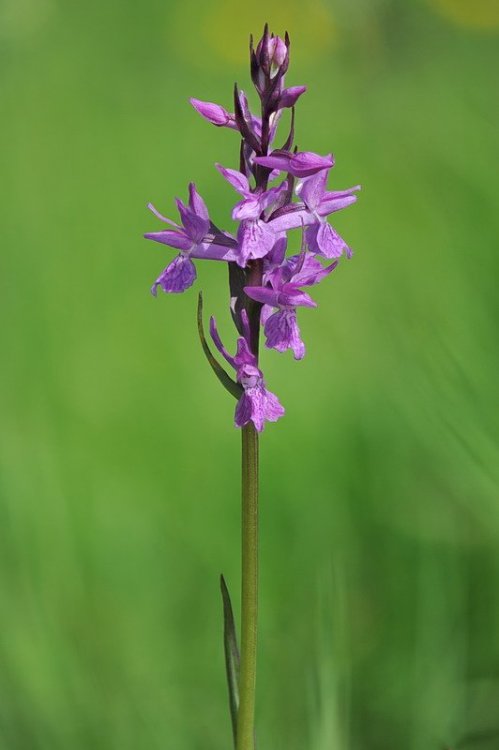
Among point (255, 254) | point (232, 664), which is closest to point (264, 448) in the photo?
point (232, 664)

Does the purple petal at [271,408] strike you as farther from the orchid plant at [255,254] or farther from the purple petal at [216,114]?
the purple petal at [216,114]

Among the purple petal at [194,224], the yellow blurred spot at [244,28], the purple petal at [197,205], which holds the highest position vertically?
→ the yellow blurred spot at [244,28]

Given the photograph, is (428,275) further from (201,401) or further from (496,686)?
(496,686)

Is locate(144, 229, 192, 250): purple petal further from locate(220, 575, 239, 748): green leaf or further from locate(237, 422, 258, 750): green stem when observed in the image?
locate(220, 575, 239, 748): green leaf

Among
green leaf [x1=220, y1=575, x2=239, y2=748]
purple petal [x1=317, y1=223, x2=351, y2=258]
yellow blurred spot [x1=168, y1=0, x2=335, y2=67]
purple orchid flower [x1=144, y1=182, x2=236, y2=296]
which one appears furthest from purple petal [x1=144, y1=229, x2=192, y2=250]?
yellow blurred spot [x1=168, y1=0, x2=335, y2=67]

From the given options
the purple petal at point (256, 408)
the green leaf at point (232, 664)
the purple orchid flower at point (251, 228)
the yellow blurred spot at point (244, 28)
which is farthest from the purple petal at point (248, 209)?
the yellow blurred spot at point (244, 28)
